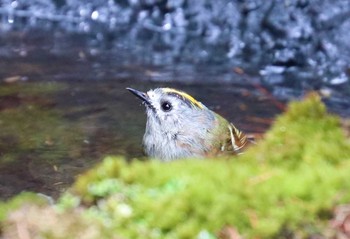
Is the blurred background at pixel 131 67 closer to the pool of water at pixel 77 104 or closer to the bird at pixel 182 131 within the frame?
the pool of water at pixel 77 104

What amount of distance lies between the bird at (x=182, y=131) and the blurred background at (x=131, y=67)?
0.90 m

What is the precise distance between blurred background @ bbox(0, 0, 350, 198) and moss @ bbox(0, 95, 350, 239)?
131 inches

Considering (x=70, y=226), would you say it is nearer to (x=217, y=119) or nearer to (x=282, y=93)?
(x=217, y=119)

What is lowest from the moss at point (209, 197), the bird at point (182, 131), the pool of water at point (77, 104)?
the pool of water at point (77, 104)

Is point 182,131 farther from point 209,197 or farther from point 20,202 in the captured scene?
point 209,197

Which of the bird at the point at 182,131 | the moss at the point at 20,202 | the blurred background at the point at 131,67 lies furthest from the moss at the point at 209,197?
the blurred background at the point at 131,67

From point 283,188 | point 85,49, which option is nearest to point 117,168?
point 283,188

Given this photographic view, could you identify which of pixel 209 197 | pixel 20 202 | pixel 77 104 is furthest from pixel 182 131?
pixel 209 197

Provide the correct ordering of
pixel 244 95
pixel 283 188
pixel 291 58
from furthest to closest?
pixel 291 58 < pixel 244 95 < pixel 283 188

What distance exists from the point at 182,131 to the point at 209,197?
3.24 meters

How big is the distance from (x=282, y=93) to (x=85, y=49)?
9.43 ft

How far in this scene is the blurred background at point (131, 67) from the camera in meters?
7.11

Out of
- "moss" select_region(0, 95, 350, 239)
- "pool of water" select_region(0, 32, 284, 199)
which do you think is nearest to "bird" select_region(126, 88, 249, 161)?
"pool of water" select_region(0, 32, 284, 199)

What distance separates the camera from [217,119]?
6074mm
